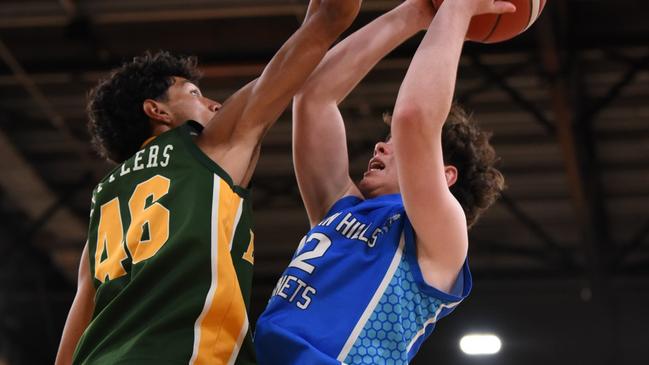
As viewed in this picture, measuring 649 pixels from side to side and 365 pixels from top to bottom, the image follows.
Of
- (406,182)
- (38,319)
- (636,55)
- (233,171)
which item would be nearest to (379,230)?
(406,182)

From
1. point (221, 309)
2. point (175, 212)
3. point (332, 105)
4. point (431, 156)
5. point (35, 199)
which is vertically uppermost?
point (35, 199)

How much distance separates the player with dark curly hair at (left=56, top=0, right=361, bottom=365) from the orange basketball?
0.49 meters

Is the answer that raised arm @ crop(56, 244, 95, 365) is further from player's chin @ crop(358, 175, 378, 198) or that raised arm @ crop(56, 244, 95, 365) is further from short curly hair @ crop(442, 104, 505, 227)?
short curly hair @ crop(442, 104, 505, 227)

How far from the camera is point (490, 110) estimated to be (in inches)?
378

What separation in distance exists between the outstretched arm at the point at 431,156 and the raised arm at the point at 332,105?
429mm

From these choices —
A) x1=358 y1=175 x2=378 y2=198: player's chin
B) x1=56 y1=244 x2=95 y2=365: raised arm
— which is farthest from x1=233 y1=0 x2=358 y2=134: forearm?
x1=56 y1=244 x2=95 y2=365: raised arm

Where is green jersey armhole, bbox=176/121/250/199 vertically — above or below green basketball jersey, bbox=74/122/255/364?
above

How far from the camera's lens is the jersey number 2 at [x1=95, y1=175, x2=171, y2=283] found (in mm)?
2809

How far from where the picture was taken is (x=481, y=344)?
1140 cm

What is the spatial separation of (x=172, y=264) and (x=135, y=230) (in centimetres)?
16

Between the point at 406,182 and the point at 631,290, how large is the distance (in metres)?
9.13

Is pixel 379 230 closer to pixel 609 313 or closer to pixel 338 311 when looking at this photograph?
pixel 338 311

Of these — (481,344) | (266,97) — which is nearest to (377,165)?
(266,97)

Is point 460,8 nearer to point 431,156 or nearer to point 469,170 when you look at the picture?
point 431,156
